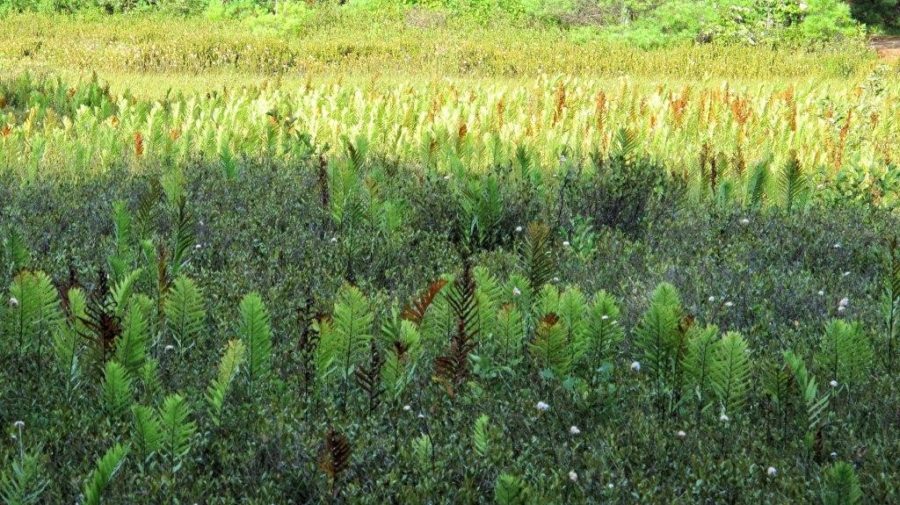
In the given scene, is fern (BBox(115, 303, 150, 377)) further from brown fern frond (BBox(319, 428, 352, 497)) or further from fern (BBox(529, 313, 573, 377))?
fern (BBox(529, 313, 573, 377))

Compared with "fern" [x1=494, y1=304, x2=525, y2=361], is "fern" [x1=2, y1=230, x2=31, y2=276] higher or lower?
higher

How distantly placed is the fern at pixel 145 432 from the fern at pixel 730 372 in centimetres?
163

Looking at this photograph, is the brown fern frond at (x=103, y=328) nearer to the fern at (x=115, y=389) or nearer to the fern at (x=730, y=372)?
the fern at (x=115, y=389)

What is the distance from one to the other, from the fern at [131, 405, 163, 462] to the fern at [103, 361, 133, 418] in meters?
0.25

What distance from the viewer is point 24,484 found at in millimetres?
2570

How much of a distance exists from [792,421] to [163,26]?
21.4 metres

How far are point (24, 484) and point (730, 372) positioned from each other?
1.98 meters

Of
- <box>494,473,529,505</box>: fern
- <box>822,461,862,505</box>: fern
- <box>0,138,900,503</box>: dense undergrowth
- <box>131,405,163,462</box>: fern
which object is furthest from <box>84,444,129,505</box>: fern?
<box>822,461,862,505</box>: fern

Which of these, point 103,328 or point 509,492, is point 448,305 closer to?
point 103,328

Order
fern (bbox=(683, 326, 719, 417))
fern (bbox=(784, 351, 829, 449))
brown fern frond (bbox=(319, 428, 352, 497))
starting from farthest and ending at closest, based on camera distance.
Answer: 1. fern (bbox=(683, 326, 719, 417))
2. fern (bbox=(784, 351, 829, 449))
3. brown fern frond (bbox=(319, 428, 352, 497))

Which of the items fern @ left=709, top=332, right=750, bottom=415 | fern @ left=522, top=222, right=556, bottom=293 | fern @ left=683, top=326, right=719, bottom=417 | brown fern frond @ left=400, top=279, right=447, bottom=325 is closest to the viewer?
fern @ left=709, top=332, right=750, bottom=415

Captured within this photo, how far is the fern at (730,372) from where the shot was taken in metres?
3.35

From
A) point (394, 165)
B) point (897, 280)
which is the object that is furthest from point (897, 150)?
point (897, 280)

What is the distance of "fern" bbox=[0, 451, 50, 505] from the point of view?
257 cm
